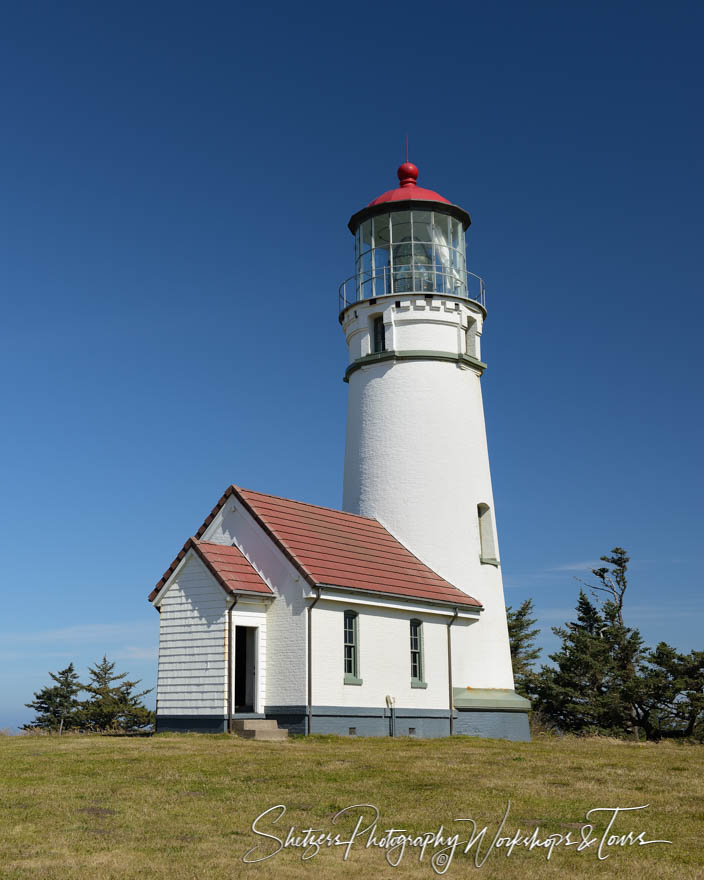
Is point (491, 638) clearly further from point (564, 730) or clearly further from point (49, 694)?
point (49, 694)

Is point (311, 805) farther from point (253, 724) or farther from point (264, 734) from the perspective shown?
point (253, 724)

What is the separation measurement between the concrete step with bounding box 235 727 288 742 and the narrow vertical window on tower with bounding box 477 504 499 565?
893 cm

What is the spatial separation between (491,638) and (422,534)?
3.40 meters

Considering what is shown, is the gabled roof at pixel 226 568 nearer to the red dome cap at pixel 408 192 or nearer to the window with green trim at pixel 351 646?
the window with green trim at pixel 351 646

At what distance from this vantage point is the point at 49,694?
3866cm

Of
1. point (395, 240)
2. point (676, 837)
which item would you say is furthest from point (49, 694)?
point (676, 837)

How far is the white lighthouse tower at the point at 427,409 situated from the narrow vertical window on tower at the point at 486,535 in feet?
0.10

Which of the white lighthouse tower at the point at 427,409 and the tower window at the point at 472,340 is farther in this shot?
the tower window at the point at 472,340

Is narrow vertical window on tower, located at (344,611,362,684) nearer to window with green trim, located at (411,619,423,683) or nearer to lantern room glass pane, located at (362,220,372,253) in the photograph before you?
window with green trim, located at (411,619,423,683)

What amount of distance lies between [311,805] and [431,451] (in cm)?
1605

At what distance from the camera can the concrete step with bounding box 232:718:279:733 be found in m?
20.2

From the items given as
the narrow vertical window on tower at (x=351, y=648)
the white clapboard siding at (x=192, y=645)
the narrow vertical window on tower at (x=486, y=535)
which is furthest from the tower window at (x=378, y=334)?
the white clapboard siding at (x=192, y=645)

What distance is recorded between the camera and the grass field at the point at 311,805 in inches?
349
